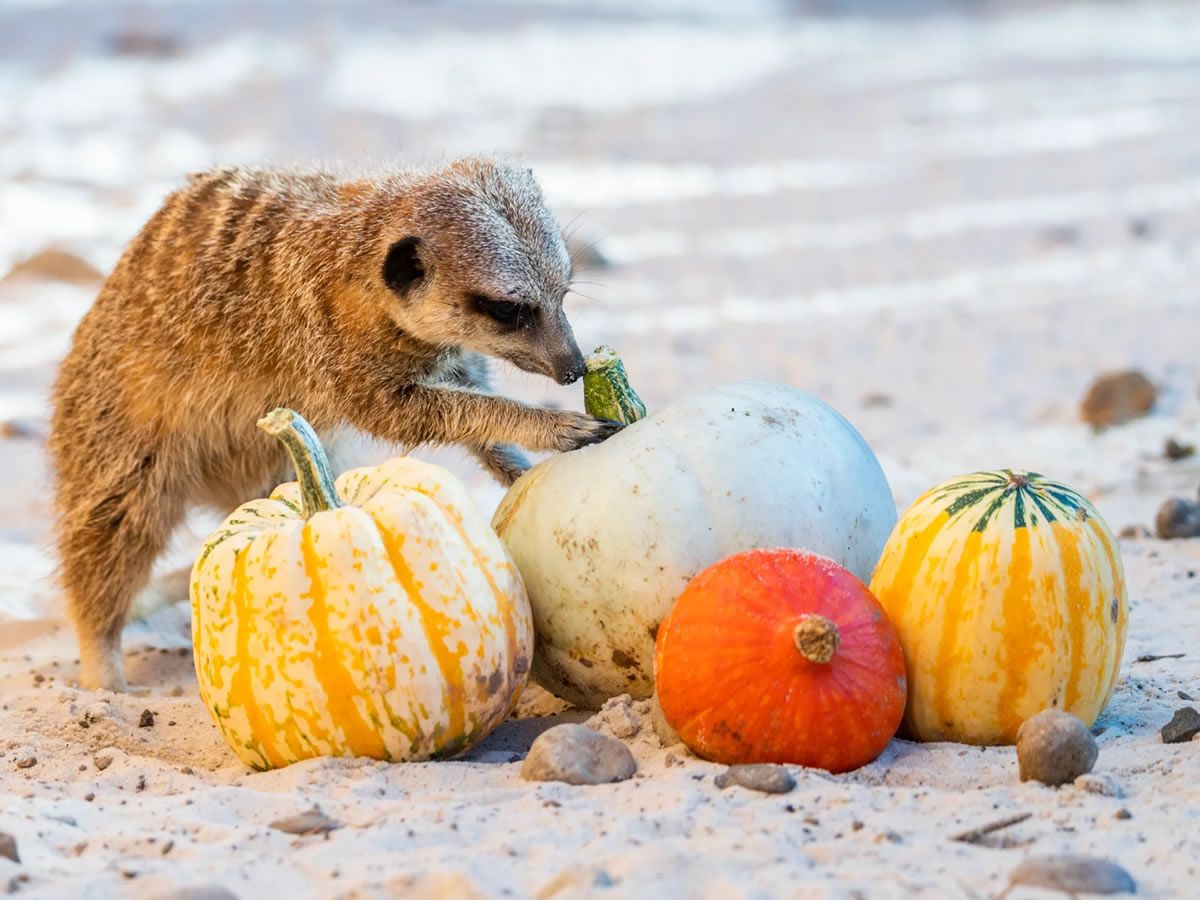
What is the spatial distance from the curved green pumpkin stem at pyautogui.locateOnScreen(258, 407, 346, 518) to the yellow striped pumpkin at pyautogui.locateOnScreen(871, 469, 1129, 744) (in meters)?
0.96

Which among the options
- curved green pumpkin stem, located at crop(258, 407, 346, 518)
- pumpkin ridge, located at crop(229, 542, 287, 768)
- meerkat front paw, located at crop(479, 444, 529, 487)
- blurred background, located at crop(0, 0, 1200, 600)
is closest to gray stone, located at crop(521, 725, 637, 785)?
pumpkin ridge, located at crop(229, 542, 287, 768)

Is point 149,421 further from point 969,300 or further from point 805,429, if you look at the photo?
point 969,300

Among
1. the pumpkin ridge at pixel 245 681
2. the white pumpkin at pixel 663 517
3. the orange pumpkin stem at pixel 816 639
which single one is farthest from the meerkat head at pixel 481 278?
the orange pumpkin stem at pixel 816 639

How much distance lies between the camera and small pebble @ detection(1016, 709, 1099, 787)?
2.38 meters

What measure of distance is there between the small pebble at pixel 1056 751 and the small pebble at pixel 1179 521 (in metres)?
1.63

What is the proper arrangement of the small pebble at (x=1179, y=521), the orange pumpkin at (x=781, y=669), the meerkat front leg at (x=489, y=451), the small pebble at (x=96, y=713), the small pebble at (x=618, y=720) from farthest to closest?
the small pebble at (x=1179, y=521)
the meerkat front leg at (x=489, y=451)
the small pebble at (x=96, y=713)
the small pebble at (x=618, y=720)
the orange pumpkin at (x=781, y=669)

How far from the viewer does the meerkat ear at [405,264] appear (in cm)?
347

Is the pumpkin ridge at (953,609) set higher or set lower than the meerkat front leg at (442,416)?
lower

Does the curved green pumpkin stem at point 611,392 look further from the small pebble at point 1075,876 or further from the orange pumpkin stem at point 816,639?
the small pebble at point 1075,876

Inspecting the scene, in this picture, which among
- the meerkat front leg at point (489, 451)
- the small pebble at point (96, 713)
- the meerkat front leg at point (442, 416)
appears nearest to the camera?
the small pebble at point (96, 713)

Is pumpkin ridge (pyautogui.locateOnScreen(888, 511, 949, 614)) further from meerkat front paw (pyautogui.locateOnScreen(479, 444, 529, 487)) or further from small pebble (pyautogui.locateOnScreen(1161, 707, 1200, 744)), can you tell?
meerkat front paw (pyautogui.locateOnScreen(479, 444, 529, 487))

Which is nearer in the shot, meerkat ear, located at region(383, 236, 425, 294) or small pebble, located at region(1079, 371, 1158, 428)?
meerkat ear, located at region(383, 236, 425, 294)

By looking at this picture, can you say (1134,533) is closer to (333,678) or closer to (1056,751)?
(1056,751)

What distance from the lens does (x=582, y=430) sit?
3.06 metres
